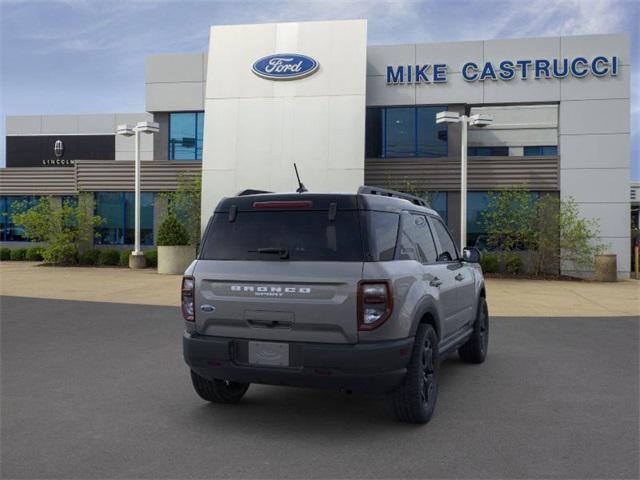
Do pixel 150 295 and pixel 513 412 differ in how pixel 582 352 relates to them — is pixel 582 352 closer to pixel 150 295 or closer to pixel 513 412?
pixel 513 412

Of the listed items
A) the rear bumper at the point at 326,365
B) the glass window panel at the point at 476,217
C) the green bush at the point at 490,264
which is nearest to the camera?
the rear bumper at the point at 326,365

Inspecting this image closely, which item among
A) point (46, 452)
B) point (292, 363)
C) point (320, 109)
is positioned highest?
point (320, 109)

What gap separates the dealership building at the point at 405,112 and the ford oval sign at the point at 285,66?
0.04 meters

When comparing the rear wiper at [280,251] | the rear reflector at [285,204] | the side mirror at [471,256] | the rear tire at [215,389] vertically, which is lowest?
the rear tire at [215,389]

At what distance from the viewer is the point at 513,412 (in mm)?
5262

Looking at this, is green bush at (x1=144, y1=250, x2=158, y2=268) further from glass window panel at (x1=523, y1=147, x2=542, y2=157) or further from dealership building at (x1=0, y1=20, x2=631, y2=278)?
glass window panel at (x1=523, y1=147, x2=542, y2=157)

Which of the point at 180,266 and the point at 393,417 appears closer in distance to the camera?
the point at 393,417

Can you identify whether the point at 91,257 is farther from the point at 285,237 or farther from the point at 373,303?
the point at 373,303

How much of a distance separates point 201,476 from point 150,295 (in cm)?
1093

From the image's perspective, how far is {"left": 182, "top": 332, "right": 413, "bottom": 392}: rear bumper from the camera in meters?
4.39

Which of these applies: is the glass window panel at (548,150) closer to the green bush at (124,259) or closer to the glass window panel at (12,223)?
the green bush at (124,259)

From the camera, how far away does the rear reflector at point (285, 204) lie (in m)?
4.79

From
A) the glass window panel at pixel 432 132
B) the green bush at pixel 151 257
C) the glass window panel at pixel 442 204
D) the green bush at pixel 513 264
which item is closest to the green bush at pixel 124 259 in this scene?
the green bush at pixel 151 257

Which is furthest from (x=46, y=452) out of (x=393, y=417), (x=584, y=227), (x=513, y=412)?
(x=584, y=227)
